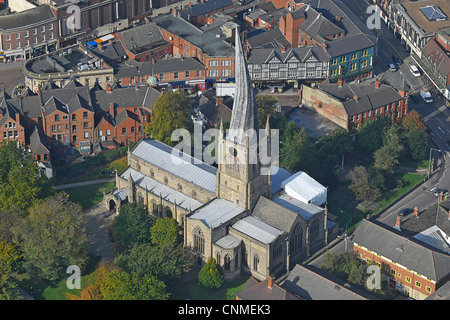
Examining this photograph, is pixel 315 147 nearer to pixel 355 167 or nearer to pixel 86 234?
pixel 355 167

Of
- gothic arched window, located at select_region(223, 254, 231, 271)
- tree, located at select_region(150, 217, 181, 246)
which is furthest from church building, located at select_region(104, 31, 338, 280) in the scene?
tree, located at select_region(150, 217, 181, 246)

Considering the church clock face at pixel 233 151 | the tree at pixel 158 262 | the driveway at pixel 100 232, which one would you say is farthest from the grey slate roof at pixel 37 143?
the church clock face at pixel 233 151

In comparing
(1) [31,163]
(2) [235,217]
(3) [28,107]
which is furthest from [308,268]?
(3) [28,107]

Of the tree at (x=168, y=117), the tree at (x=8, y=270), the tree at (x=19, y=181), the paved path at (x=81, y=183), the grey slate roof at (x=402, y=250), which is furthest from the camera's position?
the tree at (x=168, y=117)

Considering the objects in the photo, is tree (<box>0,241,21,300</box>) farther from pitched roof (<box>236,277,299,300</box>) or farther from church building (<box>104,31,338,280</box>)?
pitched roof (<box>236,277,299,300</box>)

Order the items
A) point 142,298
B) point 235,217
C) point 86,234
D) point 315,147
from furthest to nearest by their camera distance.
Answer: point 315,147
point 86,234
point 235,217
point 142,298

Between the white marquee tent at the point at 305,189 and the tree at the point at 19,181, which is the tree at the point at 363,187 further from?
the tree at the point at 19,181
